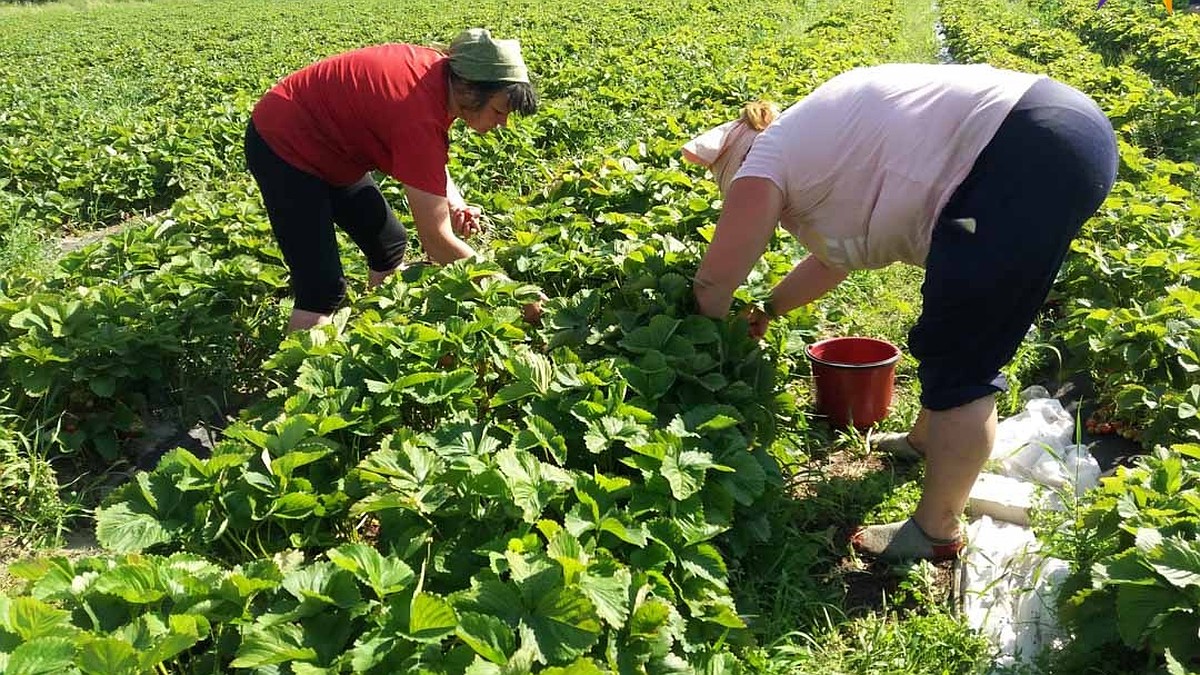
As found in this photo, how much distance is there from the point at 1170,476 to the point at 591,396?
1553 mm

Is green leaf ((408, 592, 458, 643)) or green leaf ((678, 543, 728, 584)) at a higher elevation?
green leaf ((408, 592, 458, 643))

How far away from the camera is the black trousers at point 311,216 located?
346cm

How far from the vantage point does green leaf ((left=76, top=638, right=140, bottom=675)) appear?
1.60 m

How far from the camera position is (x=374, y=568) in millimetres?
1901

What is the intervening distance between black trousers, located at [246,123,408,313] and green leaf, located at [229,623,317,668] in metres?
2.10

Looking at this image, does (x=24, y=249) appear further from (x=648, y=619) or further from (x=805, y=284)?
(x=648, y=619)

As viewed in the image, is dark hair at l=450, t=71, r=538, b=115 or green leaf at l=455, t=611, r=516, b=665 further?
dark hair at l=450, t=71, r=538, b=115

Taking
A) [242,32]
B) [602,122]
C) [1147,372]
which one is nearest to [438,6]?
[242,32]

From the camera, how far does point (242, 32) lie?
2052 cm

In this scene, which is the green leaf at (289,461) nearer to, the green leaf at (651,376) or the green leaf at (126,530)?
the green leaf at (126,530)

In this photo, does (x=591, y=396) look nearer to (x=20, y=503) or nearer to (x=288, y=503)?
(x=288, y=503)

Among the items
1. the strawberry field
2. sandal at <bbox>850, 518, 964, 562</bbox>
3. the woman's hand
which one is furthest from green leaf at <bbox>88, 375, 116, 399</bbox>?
sandal at <bbox>850, 518, 964, 562</bbox>

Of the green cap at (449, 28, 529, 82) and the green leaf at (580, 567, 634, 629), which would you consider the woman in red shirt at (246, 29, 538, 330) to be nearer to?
the green cap at (449, 28, 529, 82)

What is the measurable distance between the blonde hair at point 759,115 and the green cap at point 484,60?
0.94 metres
